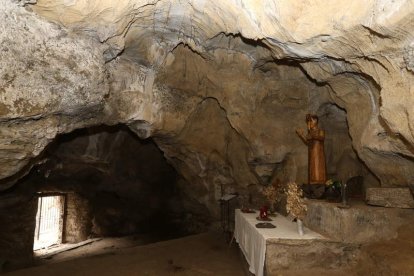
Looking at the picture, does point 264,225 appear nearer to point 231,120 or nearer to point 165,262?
point 165,262

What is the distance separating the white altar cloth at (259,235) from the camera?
538 cm

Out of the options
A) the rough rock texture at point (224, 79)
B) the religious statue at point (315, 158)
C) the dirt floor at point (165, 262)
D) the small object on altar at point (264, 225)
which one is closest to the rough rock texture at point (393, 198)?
the rough rock texture at point (224, 79)

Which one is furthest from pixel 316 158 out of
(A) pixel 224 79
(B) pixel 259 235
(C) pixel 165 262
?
(C) pixel 165 262

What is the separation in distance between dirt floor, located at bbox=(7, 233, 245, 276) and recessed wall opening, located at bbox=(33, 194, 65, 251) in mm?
5132

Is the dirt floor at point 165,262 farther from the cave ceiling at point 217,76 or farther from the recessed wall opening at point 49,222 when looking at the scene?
the recessed wall opening at point 49,222

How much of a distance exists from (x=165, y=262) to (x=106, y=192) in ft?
22.5

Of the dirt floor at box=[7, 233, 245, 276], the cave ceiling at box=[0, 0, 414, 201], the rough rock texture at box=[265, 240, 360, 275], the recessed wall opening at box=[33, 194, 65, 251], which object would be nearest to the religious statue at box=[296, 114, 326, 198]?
the cave ceiling at box=[0, 0, 414, 201]

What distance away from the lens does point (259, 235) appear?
18.4 feet

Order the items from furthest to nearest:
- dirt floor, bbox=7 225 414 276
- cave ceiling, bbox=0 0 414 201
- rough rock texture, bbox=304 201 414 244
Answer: rough rock texture, bbox=304 201 414 244
dirt floor, bbox=7 225 414 276
cave ceiling, bbox=0 0 414 201

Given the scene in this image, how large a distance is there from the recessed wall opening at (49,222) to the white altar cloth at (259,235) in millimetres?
8768

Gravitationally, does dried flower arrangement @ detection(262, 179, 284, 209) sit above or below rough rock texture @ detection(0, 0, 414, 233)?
below

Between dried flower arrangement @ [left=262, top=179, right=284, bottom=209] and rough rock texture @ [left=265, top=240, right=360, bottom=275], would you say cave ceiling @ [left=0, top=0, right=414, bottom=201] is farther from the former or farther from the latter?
rough rock texture @ [left=265, top=240, right=360, bottom=275]

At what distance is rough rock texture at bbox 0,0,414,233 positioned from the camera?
4395 millimetres

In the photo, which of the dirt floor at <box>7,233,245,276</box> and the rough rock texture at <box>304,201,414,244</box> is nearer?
the rough rock texture at <box>304,201,414,244</box>
